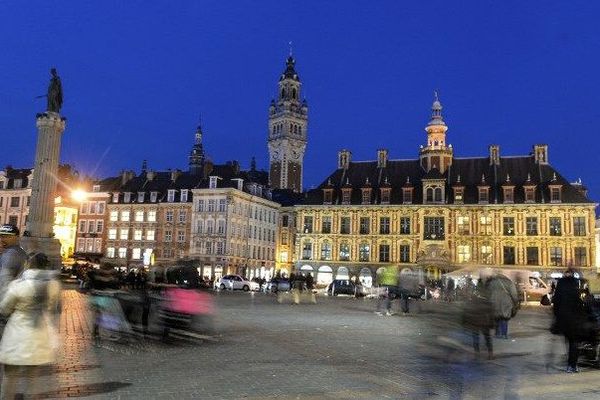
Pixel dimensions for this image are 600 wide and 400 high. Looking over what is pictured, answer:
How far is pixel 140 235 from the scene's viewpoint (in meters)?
73.9

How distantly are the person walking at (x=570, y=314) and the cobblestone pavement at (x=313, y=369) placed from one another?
498mm

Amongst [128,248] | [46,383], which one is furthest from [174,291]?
[128,248]

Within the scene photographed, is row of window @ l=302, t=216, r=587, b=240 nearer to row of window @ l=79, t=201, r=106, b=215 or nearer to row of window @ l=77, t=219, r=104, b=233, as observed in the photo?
row of window @ l=77, t=219, r=104, b=233

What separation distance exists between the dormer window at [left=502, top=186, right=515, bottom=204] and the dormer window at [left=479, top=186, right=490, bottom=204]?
167 cm

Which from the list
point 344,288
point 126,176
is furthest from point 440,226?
point 126,176

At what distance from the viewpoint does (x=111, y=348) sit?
1191 centimetres

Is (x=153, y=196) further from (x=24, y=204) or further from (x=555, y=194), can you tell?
(x=555, y=194)

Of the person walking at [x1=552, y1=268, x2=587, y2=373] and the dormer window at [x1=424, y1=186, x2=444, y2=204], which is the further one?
the dormer window at [x1=424, y1=186, x2=444, y2=204]

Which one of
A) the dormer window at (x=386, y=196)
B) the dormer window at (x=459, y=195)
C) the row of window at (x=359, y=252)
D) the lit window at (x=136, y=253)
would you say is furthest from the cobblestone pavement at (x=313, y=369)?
the lit window at (x=136, y=253)

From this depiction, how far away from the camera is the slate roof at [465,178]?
58.0 meters

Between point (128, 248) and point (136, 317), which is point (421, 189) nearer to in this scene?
point (128, 248)

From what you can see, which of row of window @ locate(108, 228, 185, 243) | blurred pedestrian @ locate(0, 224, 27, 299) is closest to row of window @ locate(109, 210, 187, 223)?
row of window @ locate(108, 228, 185, 243)

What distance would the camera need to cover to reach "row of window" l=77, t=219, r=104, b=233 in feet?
250

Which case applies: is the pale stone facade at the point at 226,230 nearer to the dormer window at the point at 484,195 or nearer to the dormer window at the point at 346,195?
the dormer window at the point at 346,195
